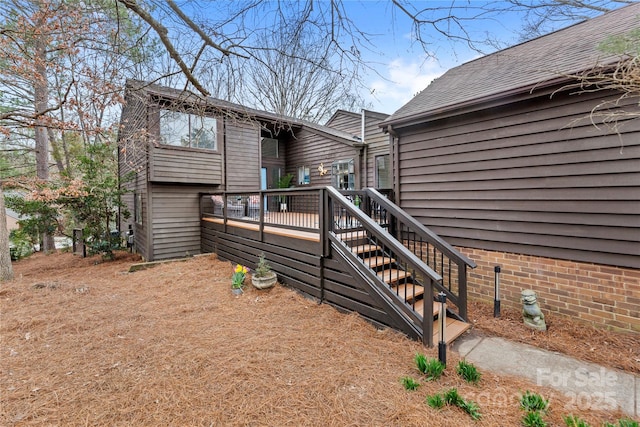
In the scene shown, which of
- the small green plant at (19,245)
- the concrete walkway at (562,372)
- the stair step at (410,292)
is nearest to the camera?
the concrete walkway at (562,372)

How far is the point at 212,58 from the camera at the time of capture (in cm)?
362

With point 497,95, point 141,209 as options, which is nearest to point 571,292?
point 497,95

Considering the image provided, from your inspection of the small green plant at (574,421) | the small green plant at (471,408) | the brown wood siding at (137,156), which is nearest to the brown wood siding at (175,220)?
the brown wood siding at (137,156)

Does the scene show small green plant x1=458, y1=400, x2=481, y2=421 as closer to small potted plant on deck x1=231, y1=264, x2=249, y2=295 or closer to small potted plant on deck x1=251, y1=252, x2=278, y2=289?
small potted plant on deck x1=251, y1=252, x2=278, y2=289

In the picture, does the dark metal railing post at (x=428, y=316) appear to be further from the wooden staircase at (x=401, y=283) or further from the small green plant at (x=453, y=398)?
the small green plant at (x=453, y=398)

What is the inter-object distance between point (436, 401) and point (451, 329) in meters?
1.56

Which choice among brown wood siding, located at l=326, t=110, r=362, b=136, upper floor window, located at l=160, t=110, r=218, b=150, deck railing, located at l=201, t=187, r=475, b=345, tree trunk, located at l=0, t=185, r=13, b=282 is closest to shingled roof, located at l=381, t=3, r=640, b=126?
deck railing, located at l=201, t=187, r=475, b=345

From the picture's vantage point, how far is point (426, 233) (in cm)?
451

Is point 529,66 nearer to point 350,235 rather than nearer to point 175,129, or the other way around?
point 350,235

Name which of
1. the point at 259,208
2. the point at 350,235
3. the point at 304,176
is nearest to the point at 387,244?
the point at 350,235

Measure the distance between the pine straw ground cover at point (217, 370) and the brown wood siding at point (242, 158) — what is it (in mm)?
5449

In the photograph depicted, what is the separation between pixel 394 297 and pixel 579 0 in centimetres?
379

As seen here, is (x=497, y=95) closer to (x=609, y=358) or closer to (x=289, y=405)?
(x=609, y=358)

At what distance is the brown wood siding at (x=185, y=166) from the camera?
7.75m
